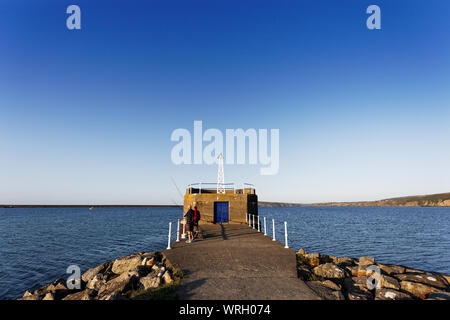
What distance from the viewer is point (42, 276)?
16719 millimetres

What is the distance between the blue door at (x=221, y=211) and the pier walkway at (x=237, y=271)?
6781 mm

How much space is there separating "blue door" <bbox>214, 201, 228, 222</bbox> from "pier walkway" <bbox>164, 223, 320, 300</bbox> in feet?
22.2

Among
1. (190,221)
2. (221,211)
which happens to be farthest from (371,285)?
(221,211)

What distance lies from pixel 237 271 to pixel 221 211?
11.2 m

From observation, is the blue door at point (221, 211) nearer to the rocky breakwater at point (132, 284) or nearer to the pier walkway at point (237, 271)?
the pier walkway at point (237, 271)

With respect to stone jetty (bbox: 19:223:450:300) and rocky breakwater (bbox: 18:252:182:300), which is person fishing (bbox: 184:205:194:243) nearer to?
stone jetty (bbox: 19:223:450:300)

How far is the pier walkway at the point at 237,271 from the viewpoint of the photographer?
560cm

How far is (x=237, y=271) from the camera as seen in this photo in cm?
729

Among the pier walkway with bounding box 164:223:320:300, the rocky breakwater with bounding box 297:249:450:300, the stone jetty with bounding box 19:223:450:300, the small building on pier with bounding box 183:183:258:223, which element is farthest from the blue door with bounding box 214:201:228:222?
the rocky breakwater with bounding box 297:249:450:300
